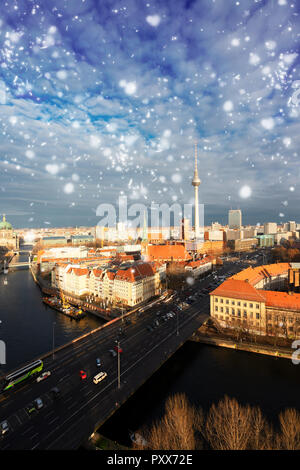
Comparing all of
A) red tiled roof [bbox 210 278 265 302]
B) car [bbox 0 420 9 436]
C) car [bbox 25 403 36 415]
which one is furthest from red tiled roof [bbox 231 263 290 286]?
car [bbox 0 420 9 436]

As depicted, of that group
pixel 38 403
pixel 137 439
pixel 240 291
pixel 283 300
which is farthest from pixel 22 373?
pixel 283 300

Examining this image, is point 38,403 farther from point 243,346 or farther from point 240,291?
point 240,291

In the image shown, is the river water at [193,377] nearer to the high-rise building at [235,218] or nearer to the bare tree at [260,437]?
the bare tree at [260,437]

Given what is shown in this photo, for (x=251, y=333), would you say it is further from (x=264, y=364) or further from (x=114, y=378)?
(x=114, y=378)

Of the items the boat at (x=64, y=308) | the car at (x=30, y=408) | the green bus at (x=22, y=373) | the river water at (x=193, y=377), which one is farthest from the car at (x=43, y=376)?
the boat at (x=64, y=308)

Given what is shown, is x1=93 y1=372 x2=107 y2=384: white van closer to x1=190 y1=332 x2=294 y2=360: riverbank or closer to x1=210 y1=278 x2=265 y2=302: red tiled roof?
x1=190 y1=332 x2=294 y2=360: riverbank

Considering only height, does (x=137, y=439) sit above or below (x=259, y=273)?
below

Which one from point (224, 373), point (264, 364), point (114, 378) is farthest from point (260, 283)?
point (114, 378)
